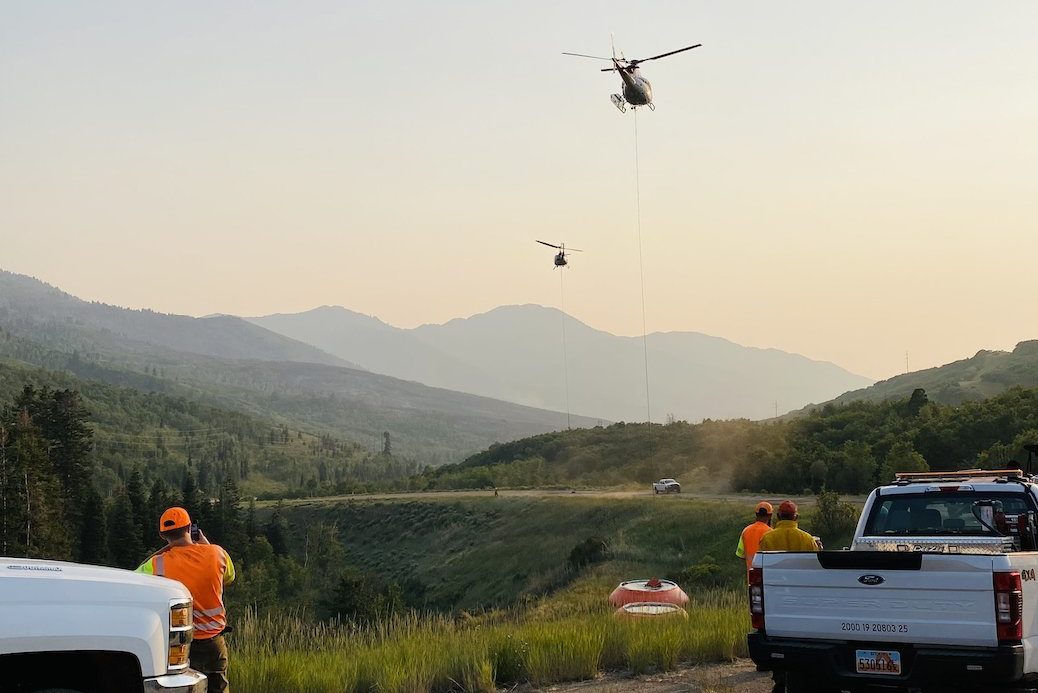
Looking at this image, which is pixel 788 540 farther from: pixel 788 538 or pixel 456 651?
pixel 456 651

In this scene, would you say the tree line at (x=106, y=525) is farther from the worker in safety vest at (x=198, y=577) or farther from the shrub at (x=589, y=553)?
the worker in safety vest at (x=198, y=577)

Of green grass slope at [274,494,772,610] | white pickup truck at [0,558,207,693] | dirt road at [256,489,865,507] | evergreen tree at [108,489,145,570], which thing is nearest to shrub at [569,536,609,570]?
green grass slope at [274,494,772,610]

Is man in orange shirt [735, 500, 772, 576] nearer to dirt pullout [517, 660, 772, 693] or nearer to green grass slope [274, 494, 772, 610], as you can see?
dirt pullout [517, 660, 772, 693]

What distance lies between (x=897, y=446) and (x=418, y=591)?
97.8 ft

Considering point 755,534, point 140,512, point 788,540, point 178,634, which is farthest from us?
point 140,512

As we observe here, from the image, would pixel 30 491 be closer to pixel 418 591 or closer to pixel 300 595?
pixel 300 595

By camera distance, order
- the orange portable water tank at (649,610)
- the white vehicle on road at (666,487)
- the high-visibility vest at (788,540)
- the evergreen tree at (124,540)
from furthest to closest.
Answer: the evergreen tree at (124,540)
the white vehicle on road at (666,487)
the orange portable water tank at (649,610)
the high-visibility vest at (788,540)

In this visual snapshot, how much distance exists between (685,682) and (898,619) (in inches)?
149

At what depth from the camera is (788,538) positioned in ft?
35.6

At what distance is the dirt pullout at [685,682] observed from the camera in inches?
408

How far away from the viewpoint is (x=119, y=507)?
252 ft

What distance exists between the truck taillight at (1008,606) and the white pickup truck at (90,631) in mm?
5453

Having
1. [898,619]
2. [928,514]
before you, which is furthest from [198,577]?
[928,514]

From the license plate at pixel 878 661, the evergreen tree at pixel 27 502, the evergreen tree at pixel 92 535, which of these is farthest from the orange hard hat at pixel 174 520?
the evergreen tree at pixel 92 535
